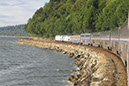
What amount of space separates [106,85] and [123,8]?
125ft

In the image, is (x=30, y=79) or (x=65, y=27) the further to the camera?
Result: (x=65, y=27)

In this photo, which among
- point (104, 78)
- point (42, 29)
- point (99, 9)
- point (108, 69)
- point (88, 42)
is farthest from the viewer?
point (42, 29)

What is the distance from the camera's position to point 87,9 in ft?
228

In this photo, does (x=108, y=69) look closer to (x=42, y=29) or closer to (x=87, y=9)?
(x=87, y=9)

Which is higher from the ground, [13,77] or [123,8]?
[123,8]

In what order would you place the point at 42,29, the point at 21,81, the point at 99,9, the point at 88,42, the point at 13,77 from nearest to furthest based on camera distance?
the point at 21,81 < the point at 13,77 < the point at 88,42 < the point at 99,9 < the point at 42,29

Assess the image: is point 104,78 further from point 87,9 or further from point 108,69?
point 87,9

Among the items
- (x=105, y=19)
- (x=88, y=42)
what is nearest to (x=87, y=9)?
(x=105, y=19)

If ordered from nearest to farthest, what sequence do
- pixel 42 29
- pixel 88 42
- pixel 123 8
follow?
pixel 123 8
pixel 88 42
pixel 42 29

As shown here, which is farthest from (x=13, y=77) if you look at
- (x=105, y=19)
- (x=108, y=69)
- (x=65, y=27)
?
(x=65, y=27)

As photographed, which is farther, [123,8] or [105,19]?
[105,19]

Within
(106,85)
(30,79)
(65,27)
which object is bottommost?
(30,79)

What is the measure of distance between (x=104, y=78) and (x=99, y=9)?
5815 cm

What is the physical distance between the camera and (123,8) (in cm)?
4534
